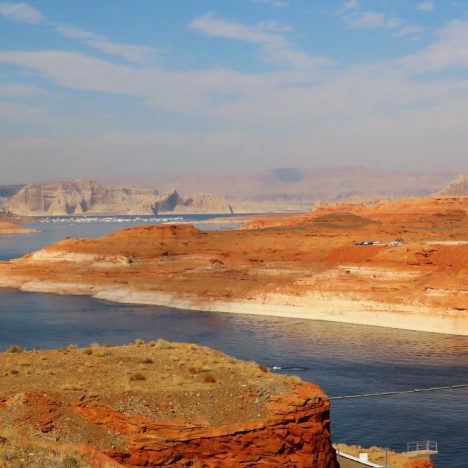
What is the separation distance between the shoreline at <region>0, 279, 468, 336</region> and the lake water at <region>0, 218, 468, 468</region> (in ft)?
7.72

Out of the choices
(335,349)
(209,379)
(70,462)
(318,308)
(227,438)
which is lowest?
(335,349)

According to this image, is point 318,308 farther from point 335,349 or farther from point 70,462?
point 70,462

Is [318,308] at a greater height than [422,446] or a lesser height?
greater

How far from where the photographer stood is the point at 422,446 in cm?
3791

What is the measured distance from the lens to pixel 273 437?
777 inches

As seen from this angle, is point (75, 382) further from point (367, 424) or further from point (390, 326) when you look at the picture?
point (390, 326)

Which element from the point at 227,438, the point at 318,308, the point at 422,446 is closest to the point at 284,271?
the point at 318,308

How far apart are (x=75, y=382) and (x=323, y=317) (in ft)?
210

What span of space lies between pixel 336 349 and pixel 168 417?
47.1m

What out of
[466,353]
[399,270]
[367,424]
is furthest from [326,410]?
[399,270]

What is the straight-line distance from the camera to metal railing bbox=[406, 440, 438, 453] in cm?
3706

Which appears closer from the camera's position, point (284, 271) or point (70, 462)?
point (70, 462)

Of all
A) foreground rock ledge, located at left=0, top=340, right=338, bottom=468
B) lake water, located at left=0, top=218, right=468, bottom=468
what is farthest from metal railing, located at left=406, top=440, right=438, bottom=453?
foreground rock ledge, located at left=0, top=340, right=338, bottom=468

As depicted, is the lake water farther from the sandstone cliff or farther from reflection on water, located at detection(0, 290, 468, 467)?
the sandstone cliff
